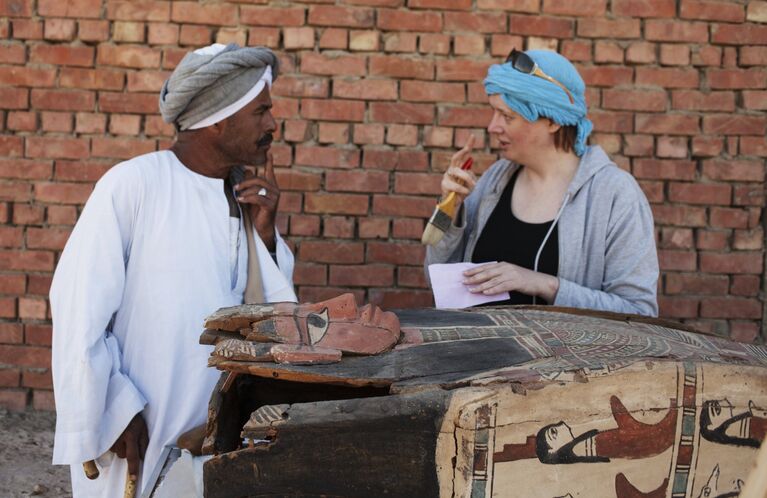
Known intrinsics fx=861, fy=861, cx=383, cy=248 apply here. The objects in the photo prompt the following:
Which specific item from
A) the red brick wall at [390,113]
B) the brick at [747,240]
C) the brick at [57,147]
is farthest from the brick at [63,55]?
the brick at [747,240]

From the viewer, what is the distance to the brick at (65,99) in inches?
158

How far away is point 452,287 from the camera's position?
284 cm

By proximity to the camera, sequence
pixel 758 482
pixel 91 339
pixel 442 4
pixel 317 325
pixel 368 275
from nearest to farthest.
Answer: pixel 758 482
pixel 317 325
pixel 91 339
pixel 442 4
pixel 368 275

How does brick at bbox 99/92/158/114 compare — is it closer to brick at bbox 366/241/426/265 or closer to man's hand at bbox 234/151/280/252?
brick at bbox 366/241/426/265

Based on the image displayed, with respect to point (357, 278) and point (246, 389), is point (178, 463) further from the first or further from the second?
point (357, 278)

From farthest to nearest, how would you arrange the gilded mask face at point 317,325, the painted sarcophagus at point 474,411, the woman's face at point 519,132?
1. the woman's face at point 519,132
2. the gilded mask face at point 317,325
3. the painted sarcophagus at point 474,411

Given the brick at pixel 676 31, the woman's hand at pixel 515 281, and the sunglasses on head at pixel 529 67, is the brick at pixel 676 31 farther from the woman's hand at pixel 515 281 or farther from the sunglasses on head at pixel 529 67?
the woman's hand at pixel 515 281

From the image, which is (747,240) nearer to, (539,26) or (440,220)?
(539,26)

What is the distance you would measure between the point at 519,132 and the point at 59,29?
232 cm

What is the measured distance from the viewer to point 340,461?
1857mm

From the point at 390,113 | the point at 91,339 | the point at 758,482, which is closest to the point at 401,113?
the point at 390,113

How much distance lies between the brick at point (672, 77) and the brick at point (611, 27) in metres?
0.18

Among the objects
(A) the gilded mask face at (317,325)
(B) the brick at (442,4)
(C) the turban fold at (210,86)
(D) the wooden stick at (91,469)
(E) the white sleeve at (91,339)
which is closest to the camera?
(A) the gilded mask face at (317,325)

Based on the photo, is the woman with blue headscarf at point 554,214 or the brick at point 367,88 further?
the brick at point 367,88
